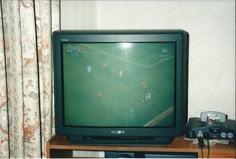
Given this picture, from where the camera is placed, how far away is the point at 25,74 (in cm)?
149

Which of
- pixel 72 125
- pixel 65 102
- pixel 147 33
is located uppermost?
pixel 147 33

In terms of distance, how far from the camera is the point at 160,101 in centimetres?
155

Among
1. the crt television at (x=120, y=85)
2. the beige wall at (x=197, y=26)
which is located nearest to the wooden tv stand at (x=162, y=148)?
the crt television at (x=120, y=85)

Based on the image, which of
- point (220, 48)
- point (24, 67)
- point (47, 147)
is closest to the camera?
point (24, 67)

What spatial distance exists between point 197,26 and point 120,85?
2.50ft

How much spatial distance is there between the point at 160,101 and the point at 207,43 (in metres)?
0.65

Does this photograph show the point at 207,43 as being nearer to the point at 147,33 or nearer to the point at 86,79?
the point at 147,33

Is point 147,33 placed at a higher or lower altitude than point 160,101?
higher

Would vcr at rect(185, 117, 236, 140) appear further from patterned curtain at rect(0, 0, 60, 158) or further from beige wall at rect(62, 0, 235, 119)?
patterned curtain at rect(0, 0, 60, 158)

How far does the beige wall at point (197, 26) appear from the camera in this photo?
1931mm

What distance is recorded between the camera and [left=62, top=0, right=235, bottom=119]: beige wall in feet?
6.33

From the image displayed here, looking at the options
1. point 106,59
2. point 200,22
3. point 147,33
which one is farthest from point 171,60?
point 200,22

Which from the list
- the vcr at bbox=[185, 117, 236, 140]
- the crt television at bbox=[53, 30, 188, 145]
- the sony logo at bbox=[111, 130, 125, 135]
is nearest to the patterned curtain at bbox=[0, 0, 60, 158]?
the crt television at bbox=[53, 30, 188, 145]

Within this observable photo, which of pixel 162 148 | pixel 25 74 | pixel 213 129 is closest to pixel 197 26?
pixel 213 129
